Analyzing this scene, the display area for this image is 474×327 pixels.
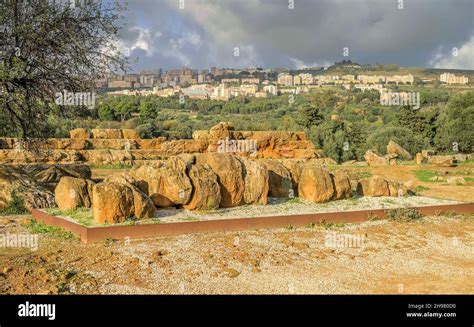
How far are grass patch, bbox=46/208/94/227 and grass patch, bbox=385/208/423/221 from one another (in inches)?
304

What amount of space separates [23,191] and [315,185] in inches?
325

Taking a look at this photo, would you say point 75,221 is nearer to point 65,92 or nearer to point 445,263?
point 65,92

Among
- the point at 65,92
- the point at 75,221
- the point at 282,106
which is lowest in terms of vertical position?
the point at 75,221

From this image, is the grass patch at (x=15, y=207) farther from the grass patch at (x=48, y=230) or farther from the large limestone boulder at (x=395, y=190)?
the large limestone boulder at (x=395, y=190)

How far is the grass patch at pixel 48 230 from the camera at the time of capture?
1043cm

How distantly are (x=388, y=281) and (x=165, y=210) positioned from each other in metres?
6.01

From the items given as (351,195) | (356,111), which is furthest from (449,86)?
(351,195)

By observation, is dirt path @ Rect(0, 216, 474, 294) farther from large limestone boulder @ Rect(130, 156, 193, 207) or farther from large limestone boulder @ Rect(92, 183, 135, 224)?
large limestone boulder @ Rect(130, 156, 193, 207)

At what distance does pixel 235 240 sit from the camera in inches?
414

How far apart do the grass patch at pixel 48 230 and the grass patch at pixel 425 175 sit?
21.1 metres

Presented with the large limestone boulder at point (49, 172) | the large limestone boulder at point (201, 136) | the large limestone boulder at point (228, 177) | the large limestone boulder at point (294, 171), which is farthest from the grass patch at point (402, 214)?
the large limestone boulder at point (201, 136)

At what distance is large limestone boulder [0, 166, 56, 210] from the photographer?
1402cm

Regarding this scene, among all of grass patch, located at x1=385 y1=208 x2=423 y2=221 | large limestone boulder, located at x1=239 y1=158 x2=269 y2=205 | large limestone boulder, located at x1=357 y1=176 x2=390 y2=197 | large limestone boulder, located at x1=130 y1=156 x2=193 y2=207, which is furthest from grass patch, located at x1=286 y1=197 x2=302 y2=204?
large limestone boulder, located at x1=130 y1=156 x2=193 y2=207

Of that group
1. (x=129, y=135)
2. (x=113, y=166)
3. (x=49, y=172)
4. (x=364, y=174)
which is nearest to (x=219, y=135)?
(x=113, y=166)
